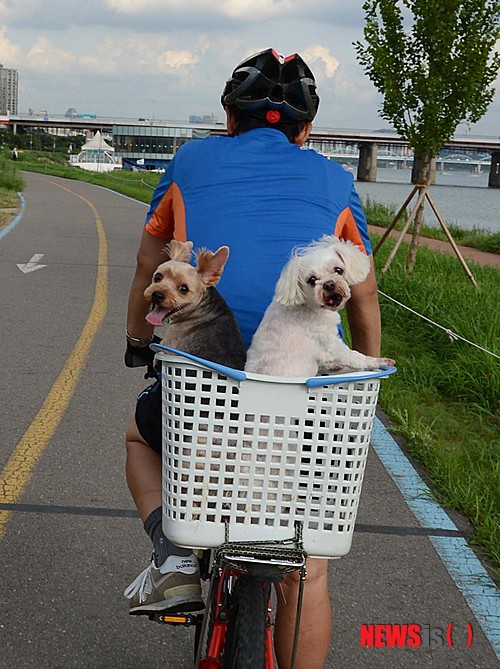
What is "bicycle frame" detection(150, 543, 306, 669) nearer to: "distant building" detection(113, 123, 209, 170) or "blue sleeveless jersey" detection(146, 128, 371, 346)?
"blue sleeveless jersey" detection(146, 128, 371, 346)

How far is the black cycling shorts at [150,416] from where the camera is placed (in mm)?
2859

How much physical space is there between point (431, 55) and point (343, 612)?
34.0ft

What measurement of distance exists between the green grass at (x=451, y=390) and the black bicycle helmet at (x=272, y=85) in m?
2.61

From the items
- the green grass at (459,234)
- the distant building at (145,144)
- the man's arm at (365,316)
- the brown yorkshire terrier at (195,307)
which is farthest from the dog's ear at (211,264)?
the distant building at (145,144)

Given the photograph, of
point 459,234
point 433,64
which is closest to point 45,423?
point 433,64

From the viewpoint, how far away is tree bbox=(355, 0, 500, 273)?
12328 mm

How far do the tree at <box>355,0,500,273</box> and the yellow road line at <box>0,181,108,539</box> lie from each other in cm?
542

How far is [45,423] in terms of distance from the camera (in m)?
6.49

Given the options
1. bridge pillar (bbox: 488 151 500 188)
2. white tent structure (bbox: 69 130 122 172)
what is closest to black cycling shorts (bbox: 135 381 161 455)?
bridge pillar (bbox: 488 151 500 188)

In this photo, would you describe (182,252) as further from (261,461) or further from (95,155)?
(95,155)

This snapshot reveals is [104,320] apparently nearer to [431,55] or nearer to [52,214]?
[431,55]

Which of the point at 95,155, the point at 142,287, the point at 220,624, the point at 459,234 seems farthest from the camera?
the point at 95,155

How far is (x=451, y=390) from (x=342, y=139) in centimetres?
8816

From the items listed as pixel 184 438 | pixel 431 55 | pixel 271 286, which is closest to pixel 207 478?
pixel 184 438
